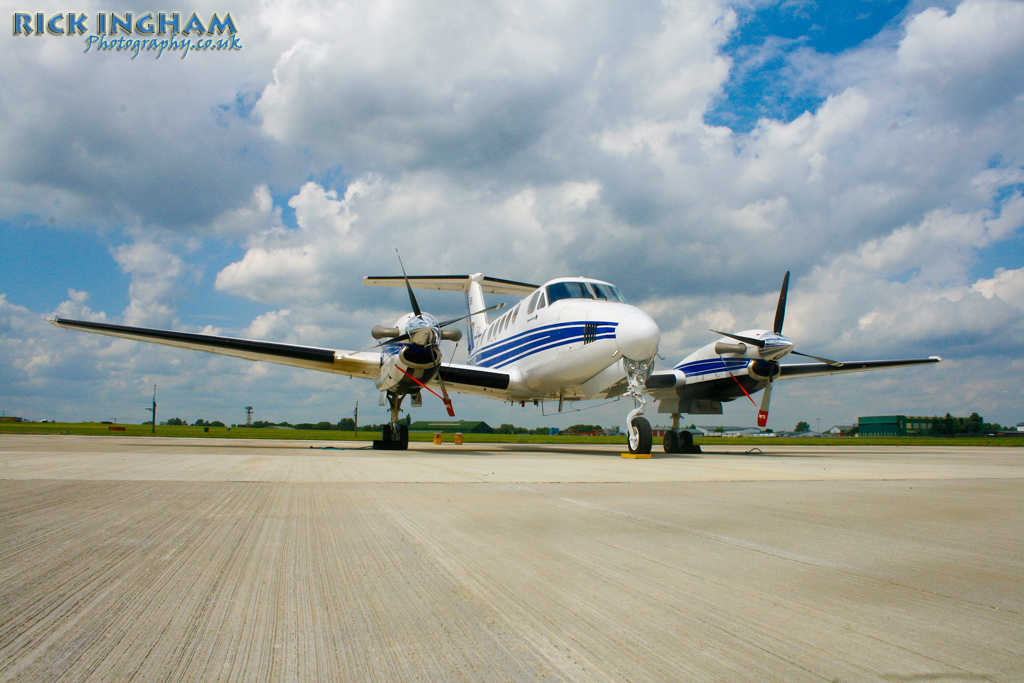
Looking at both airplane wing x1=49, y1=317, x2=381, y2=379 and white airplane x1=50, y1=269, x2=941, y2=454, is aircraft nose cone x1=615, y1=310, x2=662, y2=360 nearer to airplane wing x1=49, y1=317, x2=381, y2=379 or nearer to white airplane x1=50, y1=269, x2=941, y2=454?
white airplane x1=50, y1=269, x2=941, y2=454

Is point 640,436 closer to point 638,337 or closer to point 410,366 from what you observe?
point 638,337

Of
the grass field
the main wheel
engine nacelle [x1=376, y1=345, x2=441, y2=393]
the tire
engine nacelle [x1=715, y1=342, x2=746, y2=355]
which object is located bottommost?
the grass field

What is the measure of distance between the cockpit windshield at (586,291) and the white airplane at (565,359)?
1.3 inches

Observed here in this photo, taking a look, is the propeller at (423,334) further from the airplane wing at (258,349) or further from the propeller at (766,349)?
the propeller at (766,349)

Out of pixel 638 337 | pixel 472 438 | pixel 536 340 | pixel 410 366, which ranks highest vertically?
pixel 536 340

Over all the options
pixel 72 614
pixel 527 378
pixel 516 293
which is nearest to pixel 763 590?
pixel 72 614

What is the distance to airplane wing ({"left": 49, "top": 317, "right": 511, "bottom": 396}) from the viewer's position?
54.2 ft

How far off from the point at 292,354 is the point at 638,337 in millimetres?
10624

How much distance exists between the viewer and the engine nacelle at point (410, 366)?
15688mm

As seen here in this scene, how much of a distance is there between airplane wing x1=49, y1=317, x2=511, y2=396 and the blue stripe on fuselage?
1.10 m

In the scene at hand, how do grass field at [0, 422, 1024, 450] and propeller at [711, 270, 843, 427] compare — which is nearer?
propeller at [711, 270, 843, 427]

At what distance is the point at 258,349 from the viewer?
55.8 ft

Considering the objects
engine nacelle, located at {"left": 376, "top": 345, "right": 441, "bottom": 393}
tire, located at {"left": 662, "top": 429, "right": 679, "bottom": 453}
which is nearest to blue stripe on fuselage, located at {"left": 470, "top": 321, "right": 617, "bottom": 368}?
engine nacelle, located at {"left": 376, "top": 345, "right": 441, "bottom": 393}

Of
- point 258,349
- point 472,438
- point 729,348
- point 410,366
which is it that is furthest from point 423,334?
point 472,438
